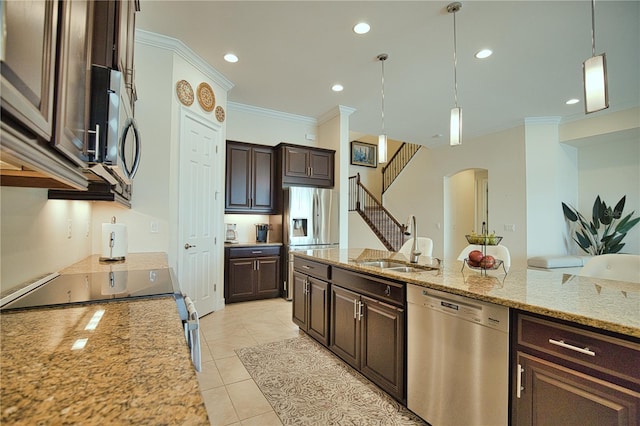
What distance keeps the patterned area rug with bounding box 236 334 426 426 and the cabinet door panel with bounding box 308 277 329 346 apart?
0.16 metres

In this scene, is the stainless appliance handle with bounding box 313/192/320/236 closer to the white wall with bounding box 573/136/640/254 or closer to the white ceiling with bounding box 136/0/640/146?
the white ceiling with bounding box 136/0/640/146

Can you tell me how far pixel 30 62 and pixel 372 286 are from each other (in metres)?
2.05

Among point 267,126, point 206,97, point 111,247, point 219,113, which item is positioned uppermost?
point 267,126

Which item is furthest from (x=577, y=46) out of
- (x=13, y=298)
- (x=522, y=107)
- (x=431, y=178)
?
(x=13, y=298)

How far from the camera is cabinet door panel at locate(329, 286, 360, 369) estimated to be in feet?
7.75

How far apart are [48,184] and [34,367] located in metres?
0.77

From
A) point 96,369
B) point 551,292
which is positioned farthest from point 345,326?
point 96,369

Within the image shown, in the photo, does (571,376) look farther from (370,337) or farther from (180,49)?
(180,49)

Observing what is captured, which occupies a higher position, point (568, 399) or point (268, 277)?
point (568, 399)

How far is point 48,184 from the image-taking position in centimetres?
→ 118

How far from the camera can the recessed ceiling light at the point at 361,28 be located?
9.46 ft

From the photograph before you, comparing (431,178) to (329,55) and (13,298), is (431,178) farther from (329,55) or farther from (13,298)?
(13,298)

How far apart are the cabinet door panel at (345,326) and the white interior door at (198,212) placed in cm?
186

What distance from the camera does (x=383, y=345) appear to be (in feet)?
6.82
